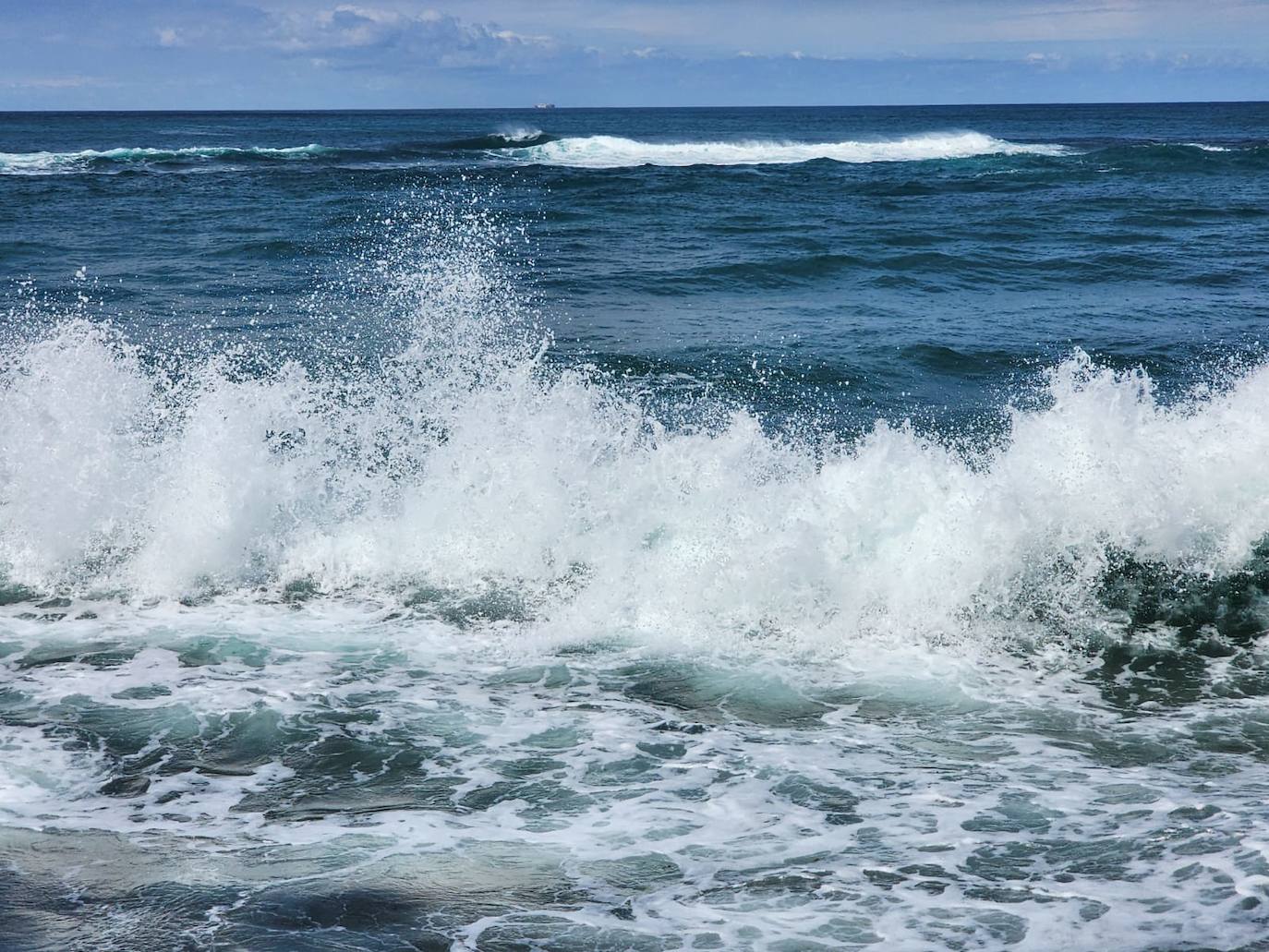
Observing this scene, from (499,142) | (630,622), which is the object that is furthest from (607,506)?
(499,142)

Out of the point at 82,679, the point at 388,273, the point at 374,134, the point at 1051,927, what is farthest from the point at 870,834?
the point at 374,134

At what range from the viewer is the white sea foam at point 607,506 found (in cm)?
700

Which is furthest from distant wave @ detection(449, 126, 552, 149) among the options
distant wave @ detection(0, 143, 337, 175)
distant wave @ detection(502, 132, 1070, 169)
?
distant wave @ detection(0, 143, 337, 175)

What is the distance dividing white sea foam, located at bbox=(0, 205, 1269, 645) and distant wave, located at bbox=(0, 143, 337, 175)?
105ft

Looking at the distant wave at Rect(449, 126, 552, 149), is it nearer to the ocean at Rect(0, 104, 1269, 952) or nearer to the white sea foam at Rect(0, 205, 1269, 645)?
the ocean at Rect(0, 104, 1269, 952)

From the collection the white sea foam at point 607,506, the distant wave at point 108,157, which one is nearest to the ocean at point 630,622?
the white sea foam at point 607,506

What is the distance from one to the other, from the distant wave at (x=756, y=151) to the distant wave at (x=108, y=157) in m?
9.61

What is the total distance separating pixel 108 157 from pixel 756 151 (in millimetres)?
26903

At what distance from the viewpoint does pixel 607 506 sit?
310 inches

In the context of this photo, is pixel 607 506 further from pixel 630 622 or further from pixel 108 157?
pixel 108 157

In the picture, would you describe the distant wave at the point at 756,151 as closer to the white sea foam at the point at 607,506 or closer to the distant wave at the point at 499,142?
the distant wave at the point at 499,142

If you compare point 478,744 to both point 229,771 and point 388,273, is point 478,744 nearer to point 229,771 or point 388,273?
point 229,771

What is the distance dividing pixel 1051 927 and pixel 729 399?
7.71 metres

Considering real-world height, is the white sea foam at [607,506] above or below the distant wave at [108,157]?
below
